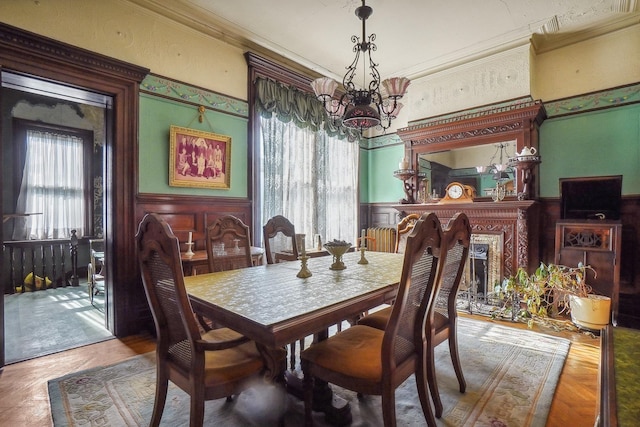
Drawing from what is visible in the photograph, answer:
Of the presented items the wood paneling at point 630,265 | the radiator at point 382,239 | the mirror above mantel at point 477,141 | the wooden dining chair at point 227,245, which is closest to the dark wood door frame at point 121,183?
the wooden dining chair at point 227,245

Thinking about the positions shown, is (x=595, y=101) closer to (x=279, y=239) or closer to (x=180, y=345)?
(x=279, y=239)

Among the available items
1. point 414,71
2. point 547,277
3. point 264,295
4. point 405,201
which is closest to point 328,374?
point 264,295

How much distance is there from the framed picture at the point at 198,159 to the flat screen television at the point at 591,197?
3882 millimetres

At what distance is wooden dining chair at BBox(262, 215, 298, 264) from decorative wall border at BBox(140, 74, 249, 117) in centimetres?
171

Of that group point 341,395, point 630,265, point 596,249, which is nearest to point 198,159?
point 341,395

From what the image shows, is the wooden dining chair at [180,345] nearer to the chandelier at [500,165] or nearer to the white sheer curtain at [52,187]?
the chandelier at [500,165]

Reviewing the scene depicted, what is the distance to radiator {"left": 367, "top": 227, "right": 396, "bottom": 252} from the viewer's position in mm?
5047

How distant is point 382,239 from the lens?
16.8ft

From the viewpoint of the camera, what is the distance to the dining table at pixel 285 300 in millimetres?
1165

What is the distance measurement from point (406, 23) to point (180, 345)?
12.0 ft

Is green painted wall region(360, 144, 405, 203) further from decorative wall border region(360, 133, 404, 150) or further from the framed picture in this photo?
the framed picture

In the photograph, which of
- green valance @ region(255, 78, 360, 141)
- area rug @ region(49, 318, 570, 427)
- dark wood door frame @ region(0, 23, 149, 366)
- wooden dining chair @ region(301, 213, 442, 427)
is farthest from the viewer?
green valance @ region(255, 78, 360, 141)

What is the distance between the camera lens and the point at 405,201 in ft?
15.4

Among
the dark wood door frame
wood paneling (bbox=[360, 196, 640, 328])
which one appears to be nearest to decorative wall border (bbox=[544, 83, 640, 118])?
wood paneling (bbox=[360, 196, 640, 328])
